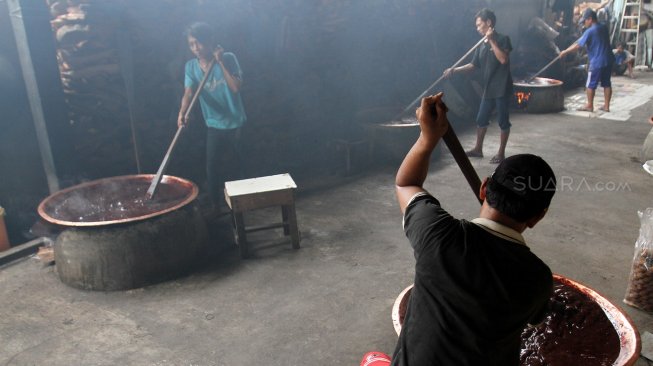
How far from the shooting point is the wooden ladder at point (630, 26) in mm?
18734

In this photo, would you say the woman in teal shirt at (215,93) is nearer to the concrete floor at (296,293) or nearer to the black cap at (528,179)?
the concrete floor at (296,293)

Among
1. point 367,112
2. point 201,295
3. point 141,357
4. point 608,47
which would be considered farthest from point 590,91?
point 141,357

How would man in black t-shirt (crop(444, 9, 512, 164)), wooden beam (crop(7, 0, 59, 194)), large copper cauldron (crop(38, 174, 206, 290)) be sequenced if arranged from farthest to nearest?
1. man in black t-shirt (crop(444, 9, 512, 164))
2. wooden beam (crop(7, 0, 59, 194))
3. large copper cauldron (crop(38, 174, 206, 290))

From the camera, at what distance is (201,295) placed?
478 cm

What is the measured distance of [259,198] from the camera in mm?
5246

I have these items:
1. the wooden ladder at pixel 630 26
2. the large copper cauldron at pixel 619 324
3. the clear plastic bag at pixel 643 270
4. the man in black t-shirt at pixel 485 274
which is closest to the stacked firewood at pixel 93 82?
the large copper cauldron at pixel 619 324

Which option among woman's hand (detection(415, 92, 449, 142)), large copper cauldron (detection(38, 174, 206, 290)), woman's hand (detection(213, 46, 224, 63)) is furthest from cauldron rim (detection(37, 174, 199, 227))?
woman's hand (detection(415, 92, 449, 142))

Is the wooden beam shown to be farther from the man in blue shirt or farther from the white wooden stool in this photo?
the man in blue shirt

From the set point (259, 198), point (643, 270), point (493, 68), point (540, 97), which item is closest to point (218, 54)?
point (259, 198)

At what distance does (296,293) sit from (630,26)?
20511 millimetres

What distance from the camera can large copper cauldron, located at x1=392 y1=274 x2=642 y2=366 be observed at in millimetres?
2668

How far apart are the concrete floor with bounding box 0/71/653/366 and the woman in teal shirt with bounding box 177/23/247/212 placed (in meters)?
1.10

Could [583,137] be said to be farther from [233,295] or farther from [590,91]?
[233,295]

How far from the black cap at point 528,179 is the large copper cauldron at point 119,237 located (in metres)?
3.86
